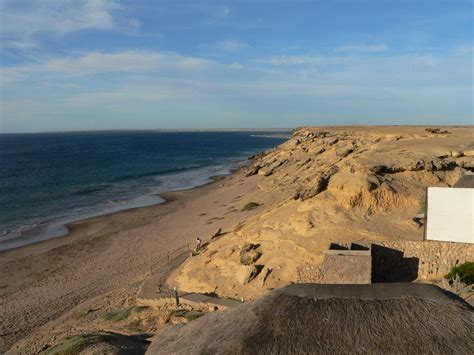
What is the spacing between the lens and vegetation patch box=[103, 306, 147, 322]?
1471cm

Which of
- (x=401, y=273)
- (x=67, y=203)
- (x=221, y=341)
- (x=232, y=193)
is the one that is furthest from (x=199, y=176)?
(x=221, y=341)

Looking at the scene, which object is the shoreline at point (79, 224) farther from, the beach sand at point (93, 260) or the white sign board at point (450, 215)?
the white sign board at point (450, 215)

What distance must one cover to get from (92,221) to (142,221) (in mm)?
4818

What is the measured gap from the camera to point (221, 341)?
644 centimetres

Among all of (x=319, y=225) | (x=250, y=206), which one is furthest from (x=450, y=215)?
(x=250, y=206)

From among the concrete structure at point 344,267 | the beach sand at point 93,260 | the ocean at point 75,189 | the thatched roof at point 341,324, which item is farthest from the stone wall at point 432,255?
the ocean at point 75,189

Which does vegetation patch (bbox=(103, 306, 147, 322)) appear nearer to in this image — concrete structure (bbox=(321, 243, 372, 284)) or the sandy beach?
the sandy beach

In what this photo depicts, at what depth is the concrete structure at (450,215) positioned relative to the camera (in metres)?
13.9

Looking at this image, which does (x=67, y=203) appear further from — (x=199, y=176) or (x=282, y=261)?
(x=282, y=261)

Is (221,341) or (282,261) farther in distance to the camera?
(282,261)

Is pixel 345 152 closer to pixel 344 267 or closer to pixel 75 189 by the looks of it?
pixel 344 267

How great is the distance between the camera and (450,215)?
14.4 m

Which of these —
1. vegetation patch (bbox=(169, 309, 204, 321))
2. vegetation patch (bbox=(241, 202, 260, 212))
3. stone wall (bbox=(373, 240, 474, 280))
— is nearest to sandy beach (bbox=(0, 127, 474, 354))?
stone wall (bbox=(373, 240, 474, 280))

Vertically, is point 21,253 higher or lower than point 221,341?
lower
